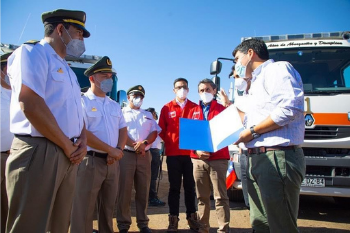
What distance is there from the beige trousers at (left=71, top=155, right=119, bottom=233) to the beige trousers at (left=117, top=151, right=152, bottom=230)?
57cm

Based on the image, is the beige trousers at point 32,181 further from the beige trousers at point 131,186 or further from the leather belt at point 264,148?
the beige trousers at point 131,186

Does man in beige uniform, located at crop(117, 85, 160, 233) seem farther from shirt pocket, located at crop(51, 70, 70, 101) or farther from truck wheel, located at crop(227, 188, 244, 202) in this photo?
truck wheel, located at crop(227, 188, 244, 202)

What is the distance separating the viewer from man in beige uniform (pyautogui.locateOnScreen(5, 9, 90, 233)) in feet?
5.23

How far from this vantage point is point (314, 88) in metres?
4.47

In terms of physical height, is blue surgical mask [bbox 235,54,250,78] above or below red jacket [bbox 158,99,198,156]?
above

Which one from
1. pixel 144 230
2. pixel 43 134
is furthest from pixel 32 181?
pixel 144 230

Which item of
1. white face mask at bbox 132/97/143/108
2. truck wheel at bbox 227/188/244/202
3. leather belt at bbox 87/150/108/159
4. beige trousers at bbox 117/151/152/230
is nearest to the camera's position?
leather belt at bbox 87/150/108/159

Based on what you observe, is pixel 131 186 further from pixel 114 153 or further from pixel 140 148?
pixel 114 153

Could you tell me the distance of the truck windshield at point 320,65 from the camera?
453 cm

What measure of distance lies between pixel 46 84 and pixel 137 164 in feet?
7.73

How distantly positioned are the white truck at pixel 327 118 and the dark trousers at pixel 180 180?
1108mm

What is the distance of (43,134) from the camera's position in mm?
1666

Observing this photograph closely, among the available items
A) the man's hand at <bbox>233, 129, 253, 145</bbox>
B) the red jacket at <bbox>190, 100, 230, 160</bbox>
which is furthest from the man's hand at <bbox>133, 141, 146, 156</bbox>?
the man's hand at <bbox>233, 129, 253, 145</bbox>

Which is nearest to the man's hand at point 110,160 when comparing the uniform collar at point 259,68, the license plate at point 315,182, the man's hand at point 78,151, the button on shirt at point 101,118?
the button on shirt at point 101,118
